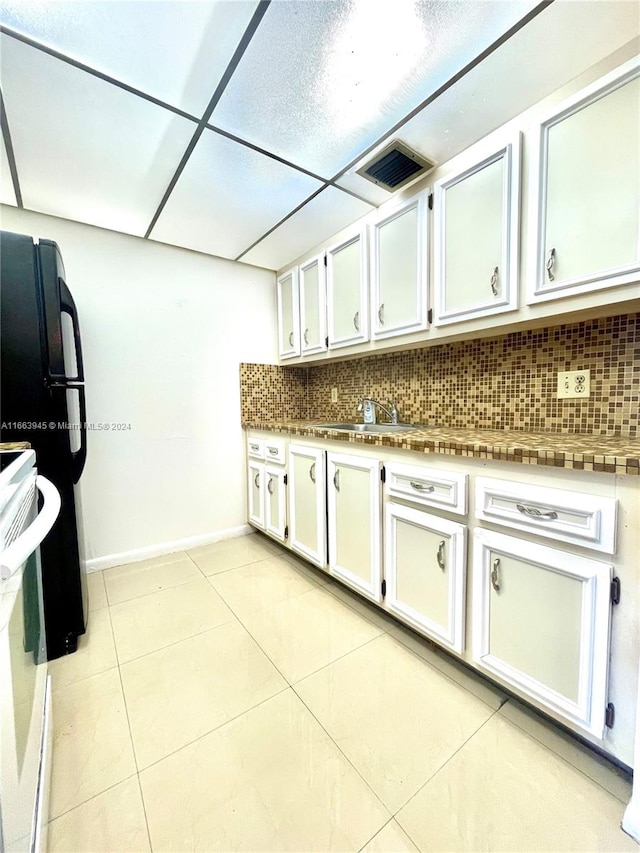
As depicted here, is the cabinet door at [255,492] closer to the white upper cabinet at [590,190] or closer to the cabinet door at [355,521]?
the cabinet door at [355,521]

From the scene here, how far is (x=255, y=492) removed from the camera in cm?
257

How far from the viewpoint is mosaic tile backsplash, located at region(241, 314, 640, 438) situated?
130 cm

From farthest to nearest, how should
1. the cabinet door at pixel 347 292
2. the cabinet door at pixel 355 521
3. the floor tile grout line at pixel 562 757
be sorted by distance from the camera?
the cabinet door at pixel 347 292 → the cabinet door at pixel 355 521 → the floor tile grout line at pixel 562 757

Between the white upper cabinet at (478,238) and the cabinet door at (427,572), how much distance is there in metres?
0.90

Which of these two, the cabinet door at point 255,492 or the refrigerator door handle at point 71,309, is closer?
the refrigerator door handle at point 71,309

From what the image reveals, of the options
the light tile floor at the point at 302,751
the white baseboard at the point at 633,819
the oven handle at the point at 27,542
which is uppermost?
the oven handle at the point at 27,542

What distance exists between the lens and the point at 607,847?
2.60 ft

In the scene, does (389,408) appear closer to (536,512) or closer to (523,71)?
(536,512)

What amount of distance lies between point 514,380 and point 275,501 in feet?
5.21

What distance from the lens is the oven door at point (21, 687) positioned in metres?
0.51

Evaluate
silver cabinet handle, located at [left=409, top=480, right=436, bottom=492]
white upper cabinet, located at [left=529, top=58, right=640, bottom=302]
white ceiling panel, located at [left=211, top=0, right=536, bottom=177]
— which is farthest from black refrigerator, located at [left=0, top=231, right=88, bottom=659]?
white upper cabinet, located at [left=529, top=58, right=640, bottom=302]

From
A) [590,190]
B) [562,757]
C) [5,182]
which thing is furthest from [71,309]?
[562,757]

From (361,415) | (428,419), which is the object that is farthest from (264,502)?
(428,419)

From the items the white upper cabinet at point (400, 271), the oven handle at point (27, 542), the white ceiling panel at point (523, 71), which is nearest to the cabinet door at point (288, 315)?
the white upper cabinet at point (400, 271)
